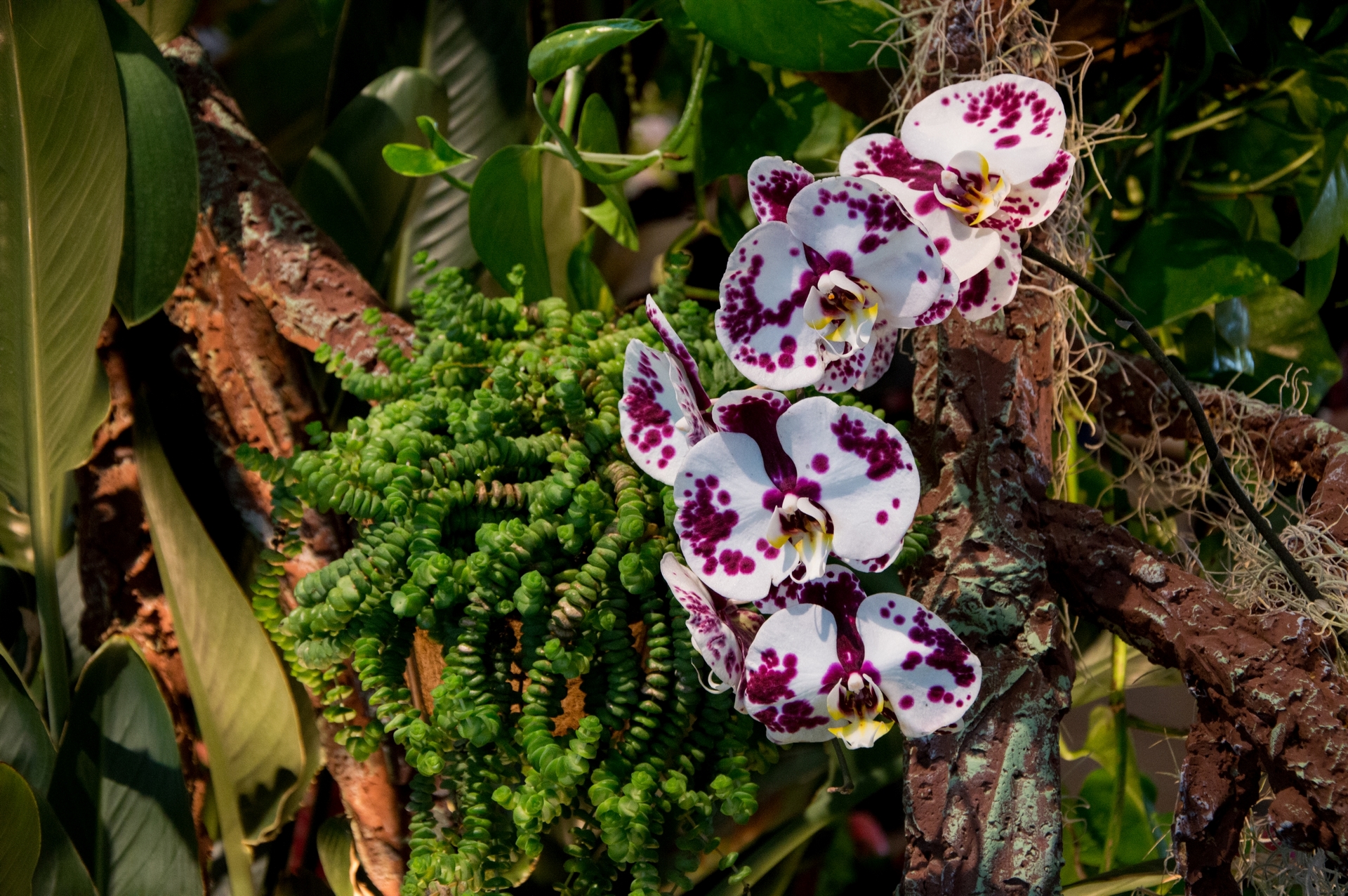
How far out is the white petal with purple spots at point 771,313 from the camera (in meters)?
0.47

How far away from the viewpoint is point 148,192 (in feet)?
2.41

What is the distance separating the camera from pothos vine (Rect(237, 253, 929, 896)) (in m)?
0.52

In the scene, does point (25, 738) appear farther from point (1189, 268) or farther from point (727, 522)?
point (1189, 268)

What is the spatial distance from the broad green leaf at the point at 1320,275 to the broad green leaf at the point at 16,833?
119cm

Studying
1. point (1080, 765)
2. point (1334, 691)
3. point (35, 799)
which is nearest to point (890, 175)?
point (1334, 691)

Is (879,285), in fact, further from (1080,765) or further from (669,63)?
(1080,765)

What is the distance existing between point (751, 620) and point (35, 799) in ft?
1.83

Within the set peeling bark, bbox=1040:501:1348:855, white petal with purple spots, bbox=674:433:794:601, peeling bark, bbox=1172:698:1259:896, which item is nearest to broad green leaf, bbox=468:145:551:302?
white petal with purple spots, bbox=674:433:794:601

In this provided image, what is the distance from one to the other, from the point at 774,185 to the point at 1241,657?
394mm

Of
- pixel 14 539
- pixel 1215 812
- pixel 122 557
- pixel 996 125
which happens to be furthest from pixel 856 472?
pixel 14 539

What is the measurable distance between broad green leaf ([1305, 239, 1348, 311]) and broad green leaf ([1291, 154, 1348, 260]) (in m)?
0.11

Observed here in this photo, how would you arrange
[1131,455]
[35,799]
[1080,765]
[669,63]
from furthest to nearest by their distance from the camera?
[1080,765]
[669,63]
[1131,455]
[35,799]

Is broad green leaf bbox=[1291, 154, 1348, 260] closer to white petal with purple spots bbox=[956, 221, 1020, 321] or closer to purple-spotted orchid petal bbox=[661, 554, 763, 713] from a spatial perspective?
white petal with purple spots bbox=[956, 221, 1020, 321]

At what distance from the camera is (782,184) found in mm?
489
